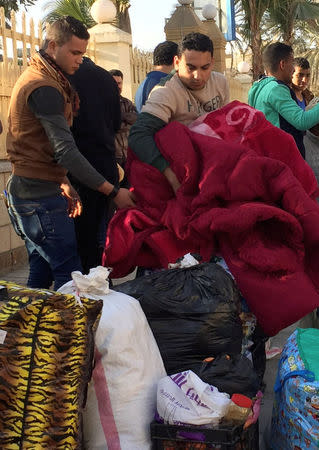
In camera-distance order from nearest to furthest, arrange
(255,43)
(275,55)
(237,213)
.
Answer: (237,213) < (275,55) < (255,43)

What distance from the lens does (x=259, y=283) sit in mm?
3434

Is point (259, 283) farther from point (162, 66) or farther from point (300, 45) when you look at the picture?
point (300, 45)

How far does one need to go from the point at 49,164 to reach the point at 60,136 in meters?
0.29

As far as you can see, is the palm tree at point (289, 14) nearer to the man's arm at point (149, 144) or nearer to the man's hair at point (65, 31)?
the man's hair at point (65, 31)

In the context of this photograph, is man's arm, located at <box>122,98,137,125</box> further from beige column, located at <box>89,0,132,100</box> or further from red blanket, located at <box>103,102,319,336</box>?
beige column, located at <box>89,0,132,100</box>

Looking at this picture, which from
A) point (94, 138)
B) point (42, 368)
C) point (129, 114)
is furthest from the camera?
point (129, 114)

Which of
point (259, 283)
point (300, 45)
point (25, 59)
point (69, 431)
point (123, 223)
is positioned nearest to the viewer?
point (69, 431)

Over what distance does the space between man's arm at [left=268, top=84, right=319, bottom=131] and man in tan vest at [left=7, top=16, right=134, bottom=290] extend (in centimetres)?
163

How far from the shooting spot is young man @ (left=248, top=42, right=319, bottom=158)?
16.5 feet

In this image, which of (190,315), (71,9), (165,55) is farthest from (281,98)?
(71,9)

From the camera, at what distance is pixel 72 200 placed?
402 centimetres

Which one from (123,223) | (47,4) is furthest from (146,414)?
(47,4)

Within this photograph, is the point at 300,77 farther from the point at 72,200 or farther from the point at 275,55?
the point at 72,200

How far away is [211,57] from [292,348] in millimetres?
1499
